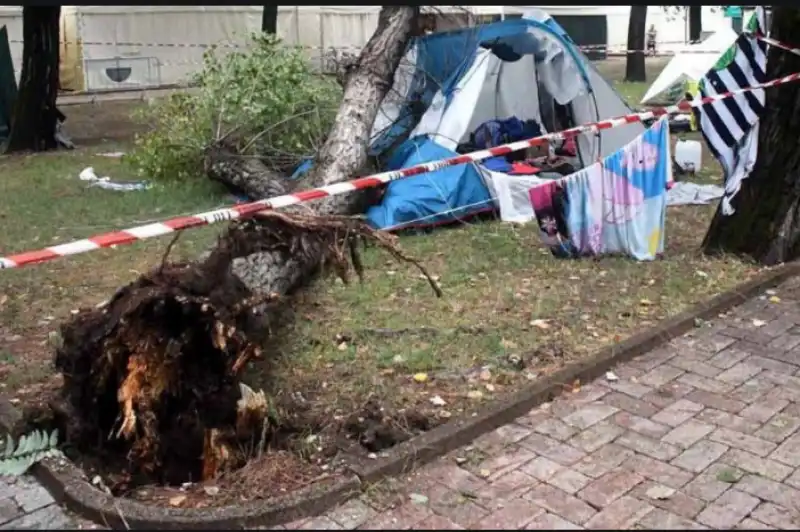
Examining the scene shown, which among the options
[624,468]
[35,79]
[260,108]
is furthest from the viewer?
[35,79]

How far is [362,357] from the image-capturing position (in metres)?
4.53

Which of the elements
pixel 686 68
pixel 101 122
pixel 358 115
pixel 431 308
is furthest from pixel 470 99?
pixel 101 122

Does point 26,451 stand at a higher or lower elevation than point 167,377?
lower

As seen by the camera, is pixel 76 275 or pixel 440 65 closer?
pixel 76 275

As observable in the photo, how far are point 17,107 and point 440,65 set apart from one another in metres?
6.87

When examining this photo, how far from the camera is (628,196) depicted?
616 cm

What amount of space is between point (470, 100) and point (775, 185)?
127 inches

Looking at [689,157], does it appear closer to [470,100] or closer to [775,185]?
[470,100]

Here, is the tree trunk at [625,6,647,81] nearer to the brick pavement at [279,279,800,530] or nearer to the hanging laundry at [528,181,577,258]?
the hanging laundry at [528,181,577,258]

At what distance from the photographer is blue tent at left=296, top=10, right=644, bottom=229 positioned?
7.51 meters

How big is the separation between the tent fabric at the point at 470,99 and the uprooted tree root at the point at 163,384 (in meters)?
3.79

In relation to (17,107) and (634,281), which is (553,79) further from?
(17,107)

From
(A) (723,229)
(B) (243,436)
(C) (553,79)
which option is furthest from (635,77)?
(B) (243,436)

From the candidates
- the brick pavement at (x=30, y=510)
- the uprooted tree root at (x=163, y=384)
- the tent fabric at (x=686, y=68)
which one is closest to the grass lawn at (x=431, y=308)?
the uprooted tree root at (x=163, y=384)
